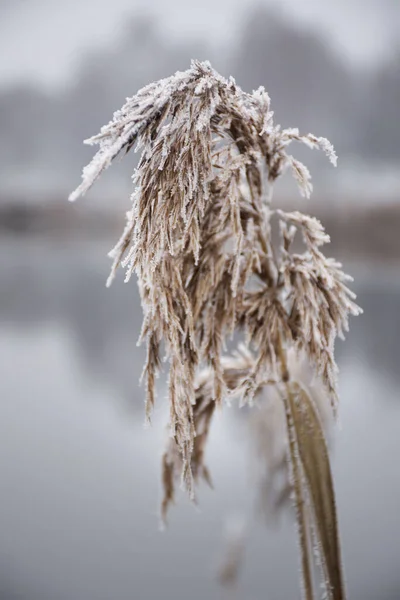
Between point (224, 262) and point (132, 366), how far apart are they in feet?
59.8

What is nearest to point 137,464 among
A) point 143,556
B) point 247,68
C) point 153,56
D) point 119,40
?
point 143,556

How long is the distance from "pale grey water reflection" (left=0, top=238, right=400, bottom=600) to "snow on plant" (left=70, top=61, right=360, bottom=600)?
7.36ft

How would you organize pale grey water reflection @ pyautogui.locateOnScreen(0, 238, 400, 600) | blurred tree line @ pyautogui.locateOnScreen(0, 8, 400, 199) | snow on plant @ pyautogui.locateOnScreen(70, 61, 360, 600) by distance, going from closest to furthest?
snow on plant @ pyautogui.locateOnScreen(70, 61, 360, 600)
pale grey water reflection @ pyautogui.locateOnScreen(0, 238, 400, 600)
blurred tree line @ pyautogui.locateOnScreen(0, 8, 400, 199)

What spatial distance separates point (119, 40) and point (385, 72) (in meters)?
37.6

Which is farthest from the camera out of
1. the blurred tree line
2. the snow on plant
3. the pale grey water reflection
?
the blurred tree line

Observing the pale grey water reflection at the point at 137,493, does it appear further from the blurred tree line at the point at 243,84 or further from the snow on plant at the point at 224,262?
the blurred tree line at the point at 243,84

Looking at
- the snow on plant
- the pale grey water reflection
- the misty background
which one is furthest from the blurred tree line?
the snow on plant

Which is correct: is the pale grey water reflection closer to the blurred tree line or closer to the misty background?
the misty background

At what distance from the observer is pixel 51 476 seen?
32.2 feet

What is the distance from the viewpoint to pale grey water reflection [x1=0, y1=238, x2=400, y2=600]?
24.4 ft

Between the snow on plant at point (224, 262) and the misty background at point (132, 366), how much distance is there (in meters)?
0.17

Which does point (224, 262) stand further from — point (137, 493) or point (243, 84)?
point (243, 84)

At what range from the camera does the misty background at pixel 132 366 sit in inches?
304

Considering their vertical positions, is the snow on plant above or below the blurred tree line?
below
